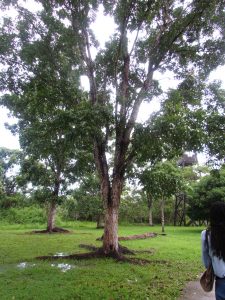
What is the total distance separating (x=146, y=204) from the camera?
4297cm

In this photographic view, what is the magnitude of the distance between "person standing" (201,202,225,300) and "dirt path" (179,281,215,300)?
14.2ft

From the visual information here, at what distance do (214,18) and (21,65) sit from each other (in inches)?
281

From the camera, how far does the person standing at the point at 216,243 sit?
3565 mm

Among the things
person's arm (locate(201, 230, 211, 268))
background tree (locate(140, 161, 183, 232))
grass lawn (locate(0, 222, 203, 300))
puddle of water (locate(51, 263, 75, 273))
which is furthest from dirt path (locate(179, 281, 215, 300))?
background tree (locate(140, 161, 183, 232))

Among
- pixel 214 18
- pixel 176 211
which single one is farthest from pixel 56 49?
pixel 176 211

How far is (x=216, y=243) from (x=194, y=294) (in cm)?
488

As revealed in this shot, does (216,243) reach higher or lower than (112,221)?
lower

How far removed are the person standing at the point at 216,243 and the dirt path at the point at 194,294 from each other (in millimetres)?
4325

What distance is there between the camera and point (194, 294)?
7.86m

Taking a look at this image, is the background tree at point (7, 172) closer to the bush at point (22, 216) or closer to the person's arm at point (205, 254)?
the bush at point (22, 216)

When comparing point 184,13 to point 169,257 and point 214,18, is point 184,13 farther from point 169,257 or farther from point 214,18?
point 169,257

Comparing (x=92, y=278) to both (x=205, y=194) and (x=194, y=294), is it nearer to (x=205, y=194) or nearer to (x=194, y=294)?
(x=194, y=294)

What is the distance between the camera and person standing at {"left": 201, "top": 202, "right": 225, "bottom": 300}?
3.57 metres

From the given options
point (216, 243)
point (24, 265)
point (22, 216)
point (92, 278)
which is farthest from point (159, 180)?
point (22, 216)
